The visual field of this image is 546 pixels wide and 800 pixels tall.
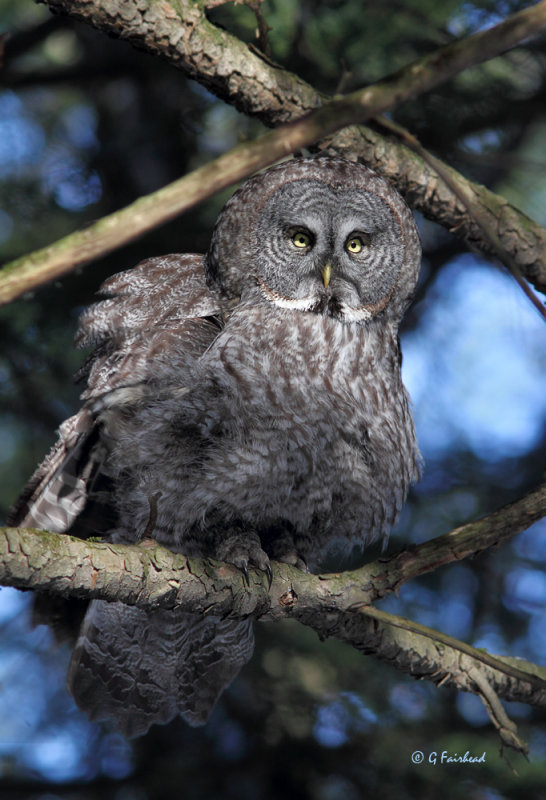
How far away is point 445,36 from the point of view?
3191 millimetres

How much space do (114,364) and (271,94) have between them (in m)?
0.98

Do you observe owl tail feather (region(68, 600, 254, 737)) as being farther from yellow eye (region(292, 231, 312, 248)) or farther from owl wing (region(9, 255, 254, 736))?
yellow eye (region(292, 231, 312, 248))

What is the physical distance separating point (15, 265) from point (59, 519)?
1.49 m

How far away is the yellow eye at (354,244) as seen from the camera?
274 cm

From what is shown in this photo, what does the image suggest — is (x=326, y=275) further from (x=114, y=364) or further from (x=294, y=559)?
(x=294, y=559)

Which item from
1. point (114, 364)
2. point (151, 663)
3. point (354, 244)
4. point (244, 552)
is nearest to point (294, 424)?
point (244, 552)

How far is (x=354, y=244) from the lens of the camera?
9.06ft

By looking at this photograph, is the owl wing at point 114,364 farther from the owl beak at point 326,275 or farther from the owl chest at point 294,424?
the owl beak at point 326,275

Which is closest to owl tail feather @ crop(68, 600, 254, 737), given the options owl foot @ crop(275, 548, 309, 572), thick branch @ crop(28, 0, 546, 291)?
owl foot @ crop(275, 548, 309, 572)

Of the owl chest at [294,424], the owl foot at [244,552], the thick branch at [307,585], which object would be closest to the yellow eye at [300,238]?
the owl chest at [294,424]

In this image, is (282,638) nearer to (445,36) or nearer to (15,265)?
(445,36)

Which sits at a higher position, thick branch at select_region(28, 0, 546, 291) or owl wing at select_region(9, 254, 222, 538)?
thick branch at select_region(28, 0, 546, 291)

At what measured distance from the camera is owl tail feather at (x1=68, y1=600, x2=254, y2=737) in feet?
9.76

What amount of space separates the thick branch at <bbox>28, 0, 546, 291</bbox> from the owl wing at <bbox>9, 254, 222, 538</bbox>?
61 centimetres
